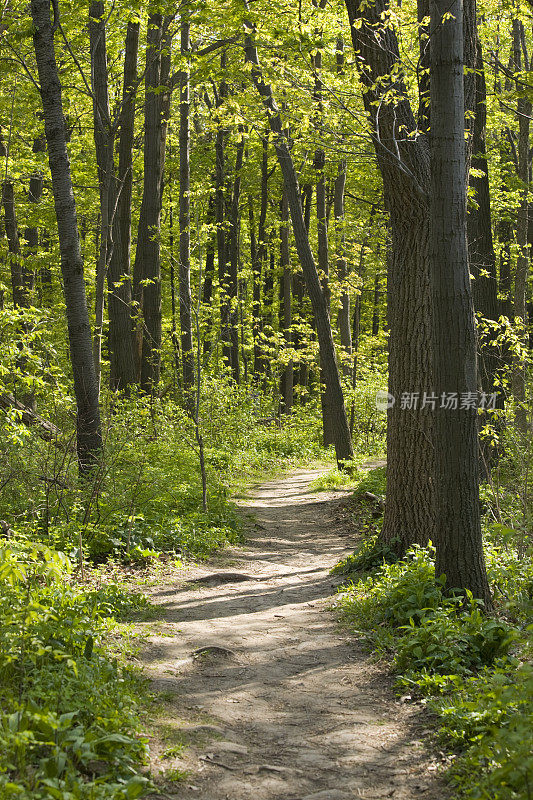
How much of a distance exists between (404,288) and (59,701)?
478 cm

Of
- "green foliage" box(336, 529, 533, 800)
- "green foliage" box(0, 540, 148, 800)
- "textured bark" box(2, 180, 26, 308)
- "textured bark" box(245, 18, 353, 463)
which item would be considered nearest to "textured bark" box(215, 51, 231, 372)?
"textured bark" box(2, 180, 26, 308)

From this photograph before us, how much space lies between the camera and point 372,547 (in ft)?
23.0

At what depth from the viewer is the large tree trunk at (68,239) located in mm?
8297

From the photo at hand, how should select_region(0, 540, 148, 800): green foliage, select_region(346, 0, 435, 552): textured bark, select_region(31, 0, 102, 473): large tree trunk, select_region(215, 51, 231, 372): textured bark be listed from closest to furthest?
select_region(0, 540, 148, 800): green foliage, select_region(346, 0, 435, 552): textured bark, select_region(31, 0, 102, 473): large tree trunk, select_region(215, 51, 231, 372): textured bark

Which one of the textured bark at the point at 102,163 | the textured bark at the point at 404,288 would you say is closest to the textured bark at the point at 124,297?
the textured bark at the point at 102,163

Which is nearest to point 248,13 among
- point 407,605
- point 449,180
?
point 449,180

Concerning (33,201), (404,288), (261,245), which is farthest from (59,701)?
(261,245)

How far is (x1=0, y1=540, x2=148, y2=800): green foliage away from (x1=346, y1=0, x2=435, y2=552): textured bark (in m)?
3.18

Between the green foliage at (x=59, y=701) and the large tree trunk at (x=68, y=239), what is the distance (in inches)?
152

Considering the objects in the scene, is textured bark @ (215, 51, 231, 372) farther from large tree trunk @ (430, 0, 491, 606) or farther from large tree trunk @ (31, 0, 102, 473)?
large tree trunk @ (430, 0, 491, 606)

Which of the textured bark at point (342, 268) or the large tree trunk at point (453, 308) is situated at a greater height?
the textured bark at point (342, 268)

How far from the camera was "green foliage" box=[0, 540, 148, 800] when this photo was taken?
9.46ft

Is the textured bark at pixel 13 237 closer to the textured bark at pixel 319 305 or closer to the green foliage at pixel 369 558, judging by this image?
the textured bark at pixel 319 305

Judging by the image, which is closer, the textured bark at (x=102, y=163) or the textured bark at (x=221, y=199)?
the textured bark at (x=102, y=163)
